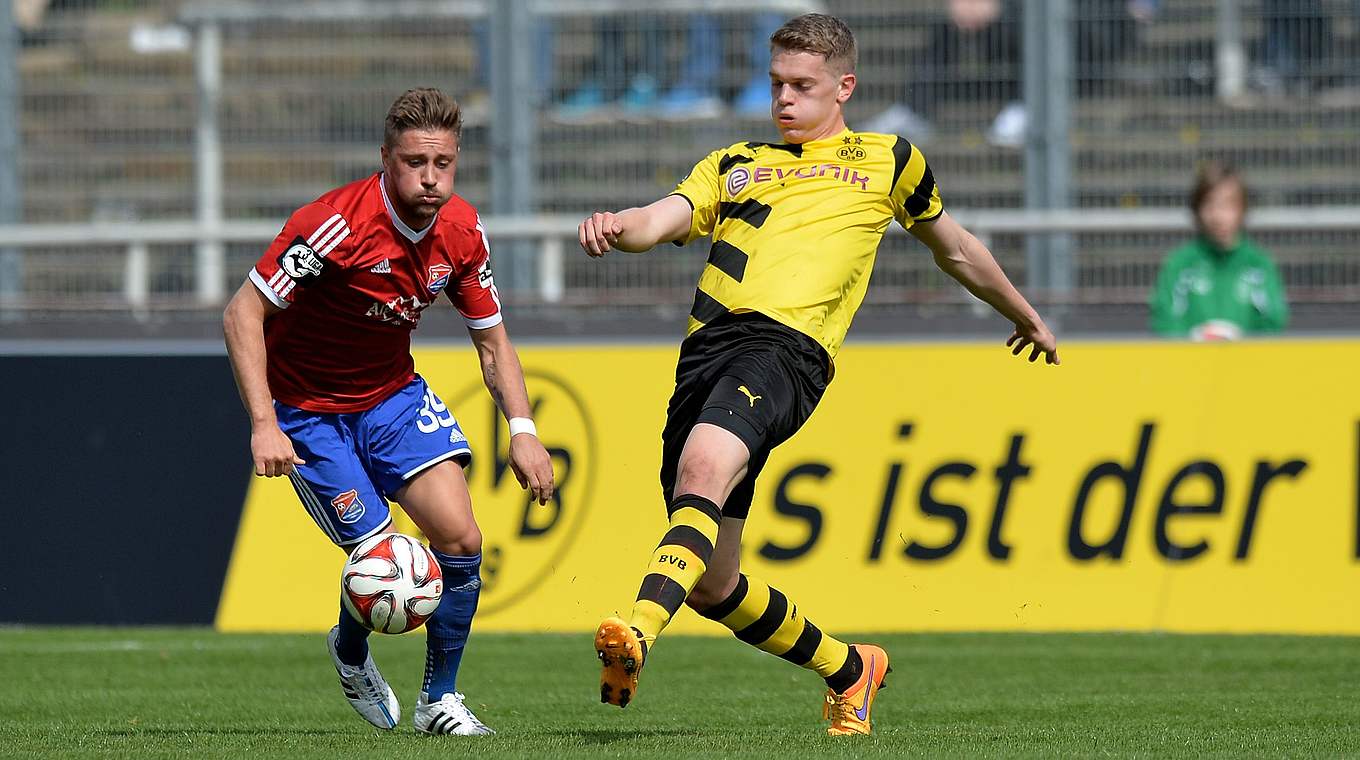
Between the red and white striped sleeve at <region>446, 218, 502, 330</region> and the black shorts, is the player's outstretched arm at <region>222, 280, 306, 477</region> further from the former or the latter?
the black shorts

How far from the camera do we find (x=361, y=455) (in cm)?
661

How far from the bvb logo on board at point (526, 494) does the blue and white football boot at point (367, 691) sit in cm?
320

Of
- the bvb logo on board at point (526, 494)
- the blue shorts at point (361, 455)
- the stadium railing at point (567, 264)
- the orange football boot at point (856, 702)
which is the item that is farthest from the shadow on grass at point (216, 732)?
the stadium railing at point (567, 264)

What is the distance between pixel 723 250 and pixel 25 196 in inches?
376

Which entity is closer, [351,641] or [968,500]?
[351,641]

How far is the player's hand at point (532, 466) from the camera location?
621 cm

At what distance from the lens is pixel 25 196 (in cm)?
1442

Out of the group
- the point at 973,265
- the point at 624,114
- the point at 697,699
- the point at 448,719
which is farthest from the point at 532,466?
the point at 624,114

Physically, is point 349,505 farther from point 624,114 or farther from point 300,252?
point 624,114

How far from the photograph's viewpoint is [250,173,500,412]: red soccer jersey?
6.13m

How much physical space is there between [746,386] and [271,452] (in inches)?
54.8

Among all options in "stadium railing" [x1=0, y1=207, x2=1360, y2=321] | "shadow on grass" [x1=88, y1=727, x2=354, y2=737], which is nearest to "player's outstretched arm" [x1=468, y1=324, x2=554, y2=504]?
"shadow on grass" [x1=88, y1=727, x2=354, y2=737]

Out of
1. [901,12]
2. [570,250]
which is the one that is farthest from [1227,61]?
[570,250]

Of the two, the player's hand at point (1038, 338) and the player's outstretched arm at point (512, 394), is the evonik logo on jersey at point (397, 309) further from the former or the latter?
the player's hand at point (1038, 338)
